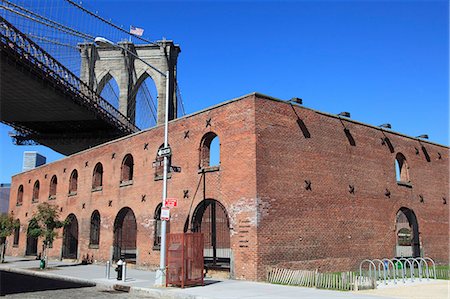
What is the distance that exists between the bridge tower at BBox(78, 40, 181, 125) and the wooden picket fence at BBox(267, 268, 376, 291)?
131 ft


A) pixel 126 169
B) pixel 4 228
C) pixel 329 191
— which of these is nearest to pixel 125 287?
pixel 329 191

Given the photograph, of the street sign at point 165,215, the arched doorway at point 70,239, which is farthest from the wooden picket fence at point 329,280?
the arched doorway at point 70,239

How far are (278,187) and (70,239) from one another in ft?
73.8

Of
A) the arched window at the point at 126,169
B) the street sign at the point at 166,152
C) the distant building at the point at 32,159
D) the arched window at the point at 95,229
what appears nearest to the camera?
the street sign at the point at 166,152

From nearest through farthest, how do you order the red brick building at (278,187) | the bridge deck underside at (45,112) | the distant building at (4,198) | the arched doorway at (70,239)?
the red brick building at (278,187) → the arched doorway at (70,239) → the bridge deck underside at (45,112) → the distant building at (4,198)

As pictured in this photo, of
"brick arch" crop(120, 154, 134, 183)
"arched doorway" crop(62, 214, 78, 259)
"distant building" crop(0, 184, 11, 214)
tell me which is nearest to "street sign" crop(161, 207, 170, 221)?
"brick arch" crop(120, 154, 134, 183)

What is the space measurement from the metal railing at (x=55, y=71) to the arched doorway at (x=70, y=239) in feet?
44.9

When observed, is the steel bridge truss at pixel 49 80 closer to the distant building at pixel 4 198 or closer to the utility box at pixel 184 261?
the utility box at pixel 184 261

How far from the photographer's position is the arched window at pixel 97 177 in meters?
29.7

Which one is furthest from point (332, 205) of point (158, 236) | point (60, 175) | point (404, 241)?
point (404, 241)

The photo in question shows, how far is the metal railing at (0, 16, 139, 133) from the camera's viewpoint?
109ft

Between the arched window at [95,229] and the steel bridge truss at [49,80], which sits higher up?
the steel bridge truss at [49,80]

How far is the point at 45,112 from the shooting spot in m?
48.8

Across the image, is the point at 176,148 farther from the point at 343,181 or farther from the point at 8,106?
the point at 8,106
